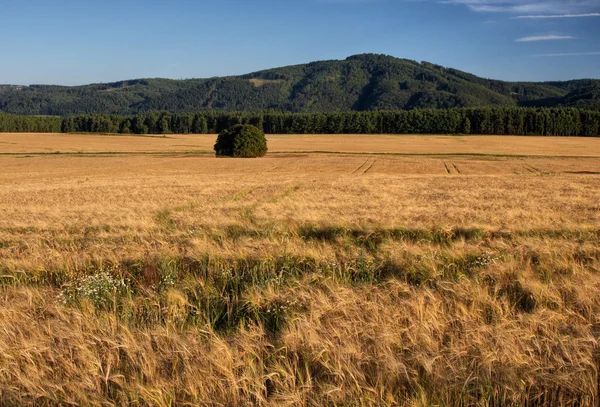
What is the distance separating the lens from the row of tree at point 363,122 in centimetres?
13212

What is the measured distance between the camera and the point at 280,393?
308 cm

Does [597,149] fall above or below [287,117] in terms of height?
below

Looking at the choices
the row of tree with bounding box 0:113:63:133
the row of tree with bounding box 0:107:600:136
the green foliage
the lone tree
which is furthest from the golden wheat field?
the row of tree with bounding box 0:113:63:133

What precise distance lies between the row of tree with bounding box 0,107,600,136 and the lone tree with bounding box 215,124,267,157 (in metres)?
57.3

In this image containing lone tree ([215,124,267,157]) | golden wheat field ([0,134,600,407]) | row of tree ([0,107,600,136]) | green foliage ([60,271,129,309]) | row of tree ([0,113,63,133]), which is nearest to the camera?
golden wheat field ([0,134,600,407])

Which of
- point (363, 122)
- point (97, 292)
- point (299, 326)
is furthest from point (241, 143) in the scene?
point (363, 122)

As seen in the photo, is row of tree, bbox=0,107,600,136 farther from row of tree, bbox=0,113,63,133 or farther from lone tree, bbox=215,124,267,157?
lone tree, bbox=215,124,267,157

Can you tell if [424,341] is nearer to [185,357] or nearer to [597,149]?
[185,357]

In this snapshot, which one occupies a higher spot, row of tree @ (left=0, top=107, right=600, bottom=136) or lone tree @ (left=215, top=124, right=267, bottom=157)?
row of tree @ (left=0, top=107, right=600, bottom=136)

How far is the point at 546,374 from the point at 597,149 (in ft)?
328

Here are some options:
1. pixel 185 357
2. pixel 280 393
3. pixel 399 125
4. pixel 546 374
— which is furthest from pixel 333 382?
pixel 399 125

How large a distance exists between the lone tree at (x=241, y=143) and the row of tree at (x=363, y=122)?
5728cm

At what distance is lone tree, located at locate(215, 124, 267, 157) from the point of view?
72.9 metres

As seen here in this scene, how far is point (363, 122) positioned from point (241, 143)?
3089 inches
